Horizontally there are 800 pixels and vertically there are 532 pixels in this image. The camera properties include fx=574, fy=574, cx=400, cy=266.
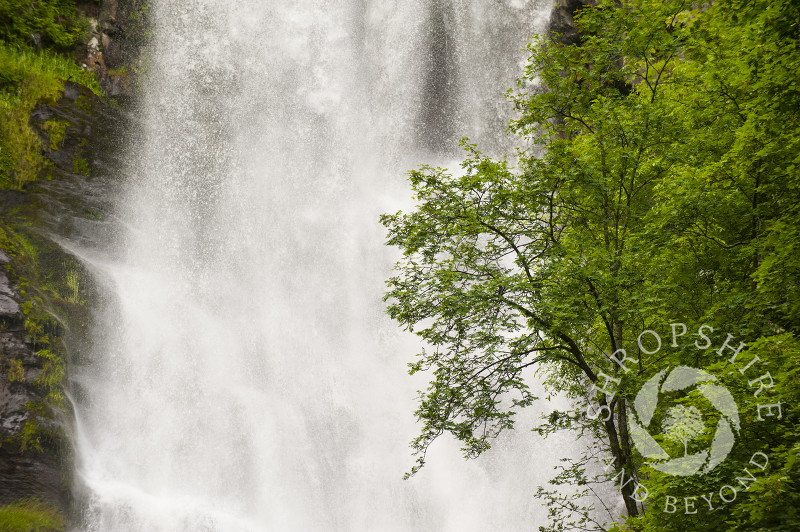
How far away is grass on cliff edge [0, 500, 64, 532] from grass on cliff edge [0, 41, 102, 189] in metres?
8.24

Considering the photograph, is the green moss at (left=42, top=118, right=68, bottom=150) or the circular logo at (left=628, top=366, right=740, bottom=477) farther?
the green moss at (left=42, top=118, right=68, bottom=150)

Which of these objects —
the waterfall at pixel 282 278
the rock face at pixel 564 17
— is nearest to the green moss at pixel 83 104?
the waterfall at pixel 282 278

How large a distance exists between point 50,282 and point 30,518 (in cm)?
609

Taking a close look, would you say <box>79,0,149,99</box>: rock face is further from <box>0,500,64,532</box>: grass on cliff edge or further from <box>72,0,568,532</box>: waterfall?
<box>0,500,64,532</box>: grass on cliff edge

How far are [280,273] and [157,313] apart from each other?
377cm

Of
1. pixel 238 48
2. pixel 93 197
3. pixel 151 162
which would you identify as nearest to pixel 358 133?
pixel 238 48

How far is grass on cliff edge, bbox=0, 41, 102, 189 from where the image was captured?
15.3 meters

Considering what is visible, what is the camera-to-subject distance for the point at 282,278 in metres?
18.1

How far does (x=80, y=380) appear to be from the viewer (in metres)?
15.0

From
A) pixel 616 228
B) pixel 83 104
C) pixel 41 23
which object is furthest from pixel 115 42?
pixel 616 228

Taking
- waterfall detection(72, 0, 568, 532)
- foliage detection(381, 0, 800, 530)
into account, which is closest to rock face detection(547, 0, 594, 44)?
waterfall detection(72, 0, 568, 532)

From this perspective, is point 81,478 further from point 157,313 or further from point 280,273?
point 280,273
